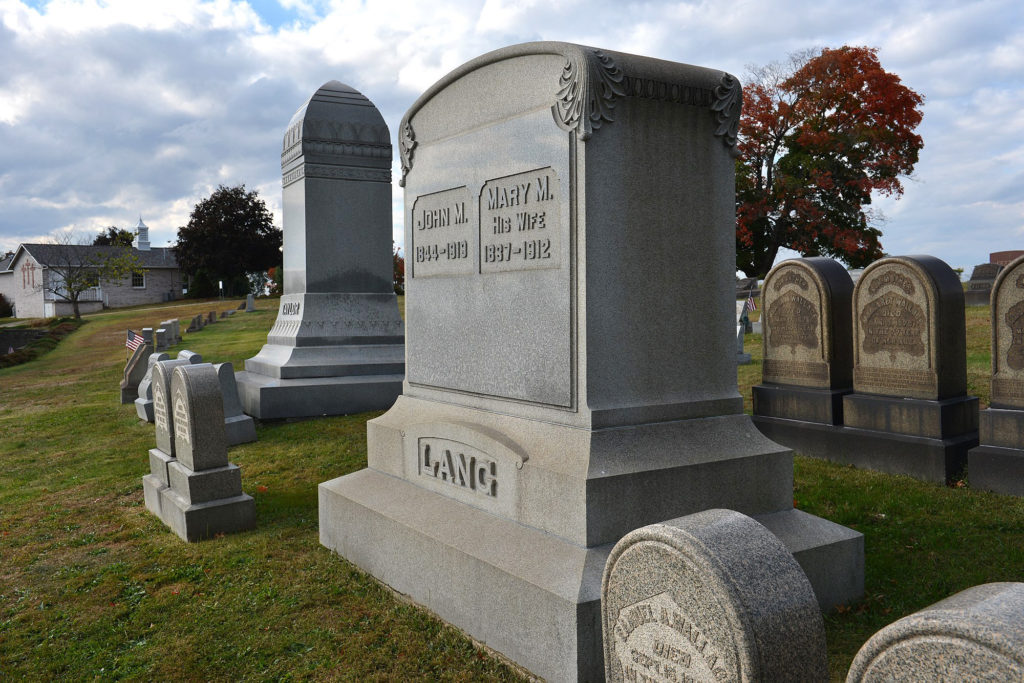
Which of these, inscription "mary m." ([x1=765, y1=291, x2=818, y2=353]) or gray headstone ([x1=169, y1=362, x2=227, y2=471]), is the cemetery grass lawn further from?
gray headstone ([x1=169, y1=362, x2=227, y2=471])

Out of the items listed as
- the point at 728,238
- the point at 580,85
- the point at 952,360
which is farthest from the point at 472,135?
the point at 952,360

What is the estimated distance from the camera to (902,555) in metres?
4.45

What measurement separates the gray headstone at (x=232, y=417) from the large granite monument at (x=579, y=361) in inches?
198

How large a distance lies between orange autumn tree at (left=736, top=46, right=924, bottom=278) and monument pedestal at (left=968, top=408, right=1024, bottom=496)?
1896 centimetres

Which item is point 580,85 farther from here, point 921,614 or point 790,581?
point 921,614

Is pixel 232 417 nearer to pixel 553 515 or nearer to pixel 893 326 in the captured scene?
pixel 553 515

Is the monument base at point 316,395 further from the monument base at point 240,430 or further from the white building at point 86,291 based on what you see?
the white building at point 86,291

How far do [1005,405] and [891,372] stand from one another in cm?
100

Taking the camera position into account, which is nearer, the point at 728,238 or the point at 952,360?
the point at 728,238

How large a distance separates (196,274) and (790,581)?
190ft

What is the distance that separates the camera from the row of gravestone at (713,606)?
201 centimetres

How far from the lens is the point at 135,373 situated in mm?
12898

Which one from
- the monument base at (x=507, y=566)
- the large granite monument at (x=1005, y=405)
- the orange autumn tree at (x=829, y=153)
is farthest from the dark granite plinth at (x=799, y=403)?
the orange autumn tree at (x=829, y=153)

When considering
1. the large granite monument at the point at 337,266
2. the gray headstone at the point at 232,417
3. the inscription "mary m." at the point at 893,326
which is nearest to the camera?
the inscription "mary m." at the point at 893,326
